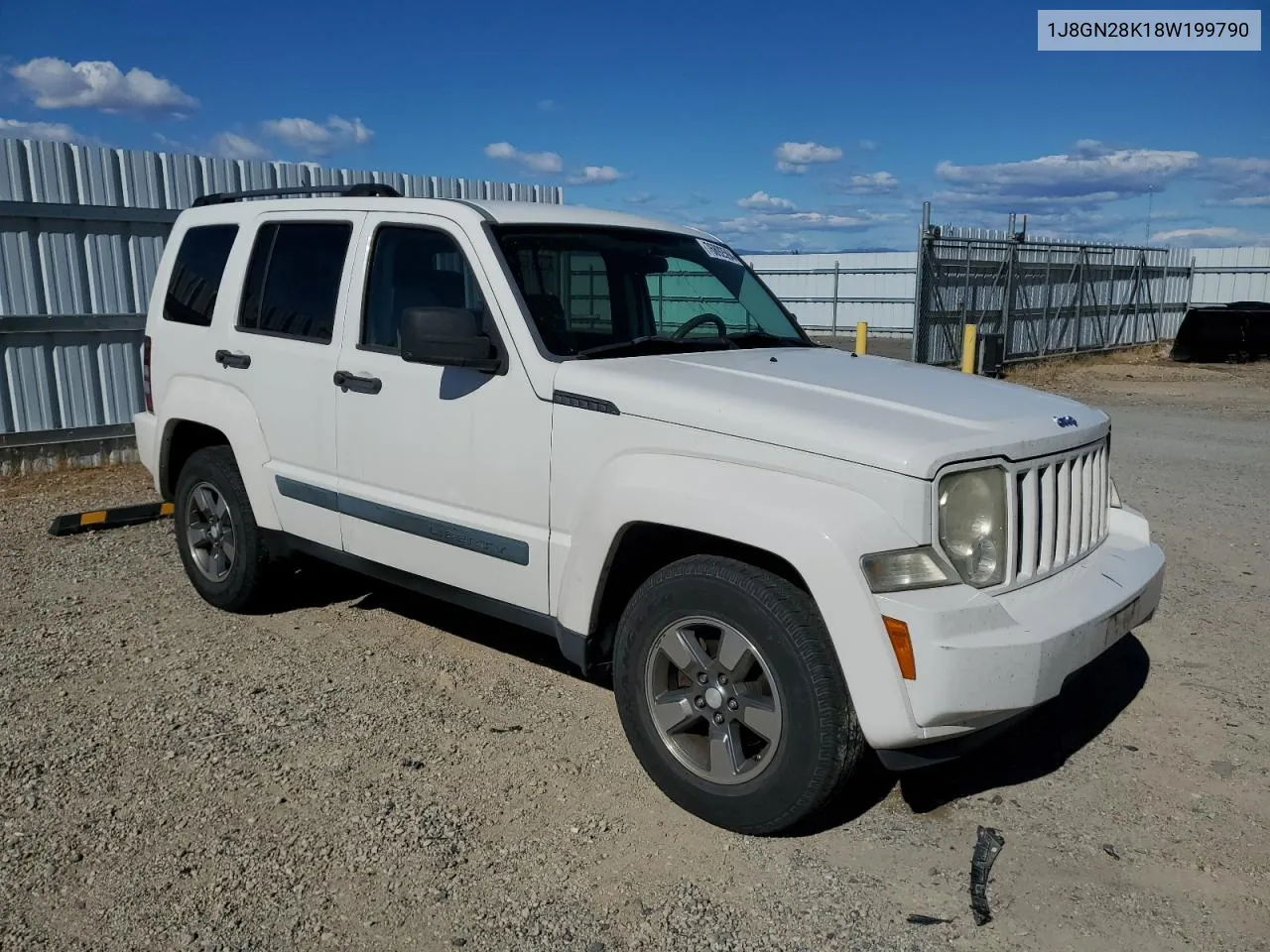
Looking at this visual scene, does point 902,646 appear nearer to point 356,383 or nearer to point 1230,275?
point 356,383

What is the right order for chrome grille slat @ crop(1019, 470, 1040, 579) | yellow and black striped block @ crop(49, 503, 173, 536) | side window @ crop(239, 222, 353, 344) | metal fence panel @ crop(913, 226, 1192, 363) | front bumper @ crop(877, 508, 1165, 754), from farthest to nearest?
metal fence panel @ crop(913, 226, 1192, 363) < yellow and black striped block @ crop(49, 503, 173, 536) < side window @ crop(239, 222, 353, 344) < chrome grille slat @ crop(1019, 470, 1040, 579) < front bumper @ crop(877, 508, 1165, 754)

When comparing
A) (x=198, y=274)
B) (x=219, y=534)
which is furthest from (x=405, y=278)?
(x=219, y=534)

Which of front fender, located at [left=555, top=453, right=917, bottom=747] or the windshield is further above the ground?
the windshield

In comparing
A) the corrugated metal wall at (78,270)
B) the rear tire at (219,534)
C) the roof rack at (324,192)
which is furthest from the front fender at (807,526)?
the corrugated metal wall at (78,270)

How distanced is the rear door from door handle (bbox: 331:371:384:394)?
0.08m

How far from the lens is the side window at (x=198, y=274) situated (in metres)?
5.30

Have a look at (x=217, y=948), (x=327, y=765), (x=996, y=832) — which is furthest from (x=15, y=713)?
(x=996, y=832)

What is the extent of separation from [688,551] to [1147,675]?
100 inches

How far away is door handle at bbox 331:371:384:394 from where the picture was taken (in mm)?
4340

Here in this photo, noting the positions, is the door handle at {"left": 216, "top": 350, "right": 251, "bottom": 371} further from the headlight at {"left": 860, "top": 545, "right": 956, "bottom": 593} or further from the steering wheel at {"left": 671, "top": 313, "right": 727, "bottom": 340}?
the headlight at {"left": 860, "top": 545, "right": 956, "bottom": 593}

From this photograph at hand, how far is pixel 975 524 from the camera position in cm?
314

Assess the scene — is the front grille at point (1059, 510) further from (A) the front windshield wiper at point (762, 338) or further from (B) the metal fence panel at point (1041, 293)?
(B) the metal fence panel at point (1041, 293)

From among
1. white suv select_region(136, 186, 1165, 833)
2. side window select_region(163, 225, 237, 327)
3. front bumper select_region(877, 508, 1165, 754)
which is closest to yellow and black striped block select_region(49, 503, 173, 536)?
side window select_region(163, 225, 237, 327)

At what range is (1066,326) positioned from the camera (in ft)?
73.7
